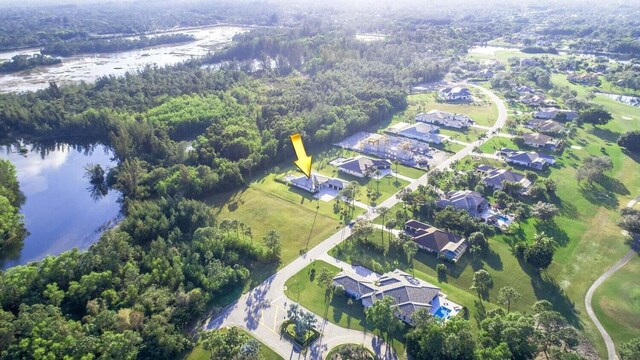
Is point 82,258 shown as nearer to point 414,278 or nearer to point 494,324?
point 414,278

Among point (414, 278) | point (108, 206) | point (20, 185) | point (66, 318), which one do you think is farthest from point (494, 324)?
point (20, 185)

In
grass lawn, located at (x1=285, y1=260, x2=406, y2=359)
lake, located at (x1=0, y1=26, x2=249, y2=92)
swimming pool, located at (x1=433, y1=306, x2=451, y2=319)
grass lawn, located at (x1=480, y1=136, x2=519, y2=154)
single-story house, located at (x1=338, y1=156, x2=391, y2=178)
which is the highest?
swimming pool, located at (x1=433, y1=306, x2=451, y2=319)

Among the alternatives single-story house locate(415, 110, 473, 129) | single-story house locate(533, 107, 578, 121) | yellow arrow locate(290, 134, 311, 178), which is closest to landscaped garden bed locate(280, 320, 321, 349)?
yellow arrow locate(290, 134, 311, 178)

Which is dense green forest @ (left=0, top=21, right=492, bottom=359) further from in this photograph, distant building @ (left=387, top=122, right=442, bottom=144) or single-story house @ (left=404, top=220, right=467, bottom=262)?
single-story house @ (left=404, top=220, right=467, bottom=262)

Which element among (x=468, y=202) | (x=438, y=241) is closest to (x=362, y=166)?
(x=468, y=202)

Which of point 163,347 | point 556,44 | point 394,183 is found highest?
point 163,347

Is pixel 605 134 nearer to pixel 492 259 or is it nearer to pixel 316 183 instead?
pixel 492 259

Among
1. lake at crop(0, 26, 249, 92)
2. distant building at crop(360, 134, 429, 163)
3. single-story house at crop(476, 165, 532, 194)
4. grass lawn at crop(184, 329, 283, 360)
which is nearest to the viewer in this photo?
grass lawn at crop(184, 329, 283, 360)
